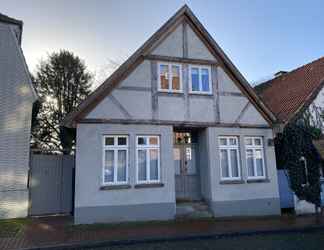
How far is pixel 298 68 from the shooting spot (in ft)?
55.9

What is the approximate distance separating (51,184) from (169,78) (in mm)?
6826

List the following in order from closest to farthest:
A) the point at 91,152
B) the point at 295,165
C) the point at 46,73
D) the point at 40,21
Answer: the point at 91,152
the point at 40,21
the point at 295,165
the point at 46,73

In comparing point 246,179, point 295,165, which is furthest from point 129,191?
point 295,165

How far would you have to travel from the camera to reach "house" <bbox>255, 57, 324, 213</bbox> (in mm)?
12070

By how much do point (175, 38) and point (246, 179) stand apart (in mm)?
6837

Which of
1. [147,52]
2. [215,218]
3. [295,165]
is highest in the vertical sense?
[147,52]

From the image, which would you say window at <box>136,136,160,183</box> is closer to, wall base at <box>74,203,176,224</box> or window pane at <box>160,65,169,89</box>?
wall base at <box>74,203,176,224</box>

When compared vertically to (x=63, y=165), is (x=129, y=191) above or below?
below

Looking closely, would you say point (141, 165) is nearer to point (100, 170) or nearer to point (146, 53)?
point (100, 170)

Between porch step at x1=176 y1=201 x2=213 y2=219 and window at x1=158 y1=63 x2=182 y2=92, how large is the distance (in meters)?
4.81

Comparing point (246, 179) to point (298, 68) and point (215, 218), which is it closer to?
point (215, 218)

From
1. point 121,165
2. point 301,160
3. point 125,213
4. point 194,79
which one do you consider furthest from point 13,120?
point 301,160

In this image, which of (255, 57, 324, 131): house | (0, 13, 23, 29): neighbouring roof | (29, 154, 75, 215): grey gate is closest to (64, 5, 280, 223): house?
(255, 57, 324, 131): house

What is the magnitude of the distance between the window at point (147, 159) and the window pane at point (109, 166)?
964 millimetres
